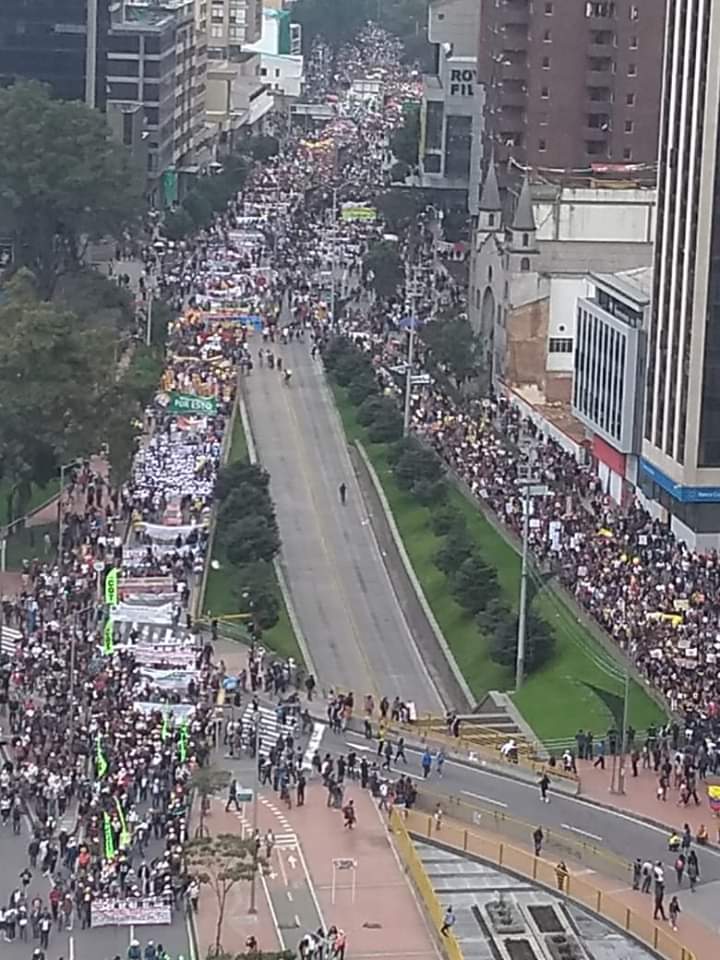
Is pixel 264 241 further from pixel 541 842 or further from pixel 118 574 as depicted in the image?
pixel 541 842

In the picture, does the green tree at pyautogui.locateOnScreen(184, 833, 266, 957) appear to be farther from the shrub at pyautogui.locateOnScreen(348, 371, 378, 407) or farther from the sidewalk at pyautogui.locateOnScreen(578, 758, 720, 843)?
the shrub at pyautogui.locateOnScreen(348, 371, 378, 407)

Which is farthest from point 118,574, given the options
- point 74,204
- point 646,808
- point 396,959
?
point 74,204

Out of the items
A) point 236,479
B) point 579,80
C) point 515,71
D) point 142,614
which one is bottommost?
point 142,614

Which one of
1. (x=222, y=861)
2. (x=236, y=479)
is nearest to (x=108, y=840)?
(x=222, y=861)

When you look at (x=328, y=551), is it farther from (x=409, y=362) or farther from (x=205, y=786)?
(x=205, y=786)

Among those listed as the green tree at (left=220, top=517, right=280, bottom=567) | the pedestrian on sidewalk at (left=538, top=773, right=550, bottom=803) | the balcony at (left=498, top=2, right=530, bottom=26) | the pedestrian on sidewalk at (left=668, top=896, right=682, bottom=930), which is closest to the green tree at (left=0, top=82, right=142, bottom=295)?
the balcony at (left=498, top=2, right=530, bottom=26)

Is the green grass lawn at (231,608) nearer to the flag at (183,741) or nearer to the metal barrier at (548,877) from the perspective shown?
the flag at (183,741)
